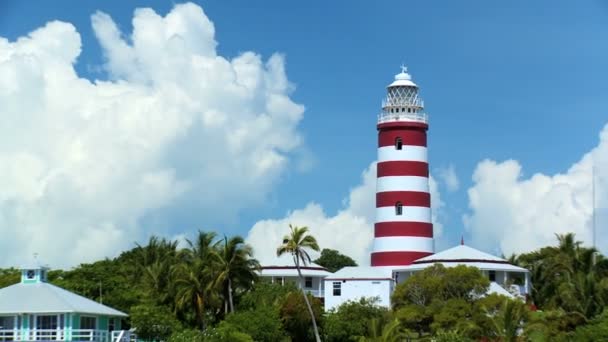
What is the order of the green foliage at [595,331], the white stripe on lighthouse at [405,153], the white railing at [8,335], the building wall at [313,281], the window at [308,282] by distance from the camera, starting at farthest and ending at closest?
1. the window at [308,282]
2. the building wall at [313,281]
3. the white stripe on lighthouse at [405,153]
4. the white railing at [8,335]
5. the green foliage at [595,331]

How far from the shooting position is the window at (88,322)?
6512 centimetres

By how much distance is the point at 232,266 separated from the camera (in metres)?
73.3

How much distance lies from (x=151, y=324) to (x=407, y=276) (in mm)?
24685

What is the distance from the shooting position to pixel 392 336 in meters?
65.7

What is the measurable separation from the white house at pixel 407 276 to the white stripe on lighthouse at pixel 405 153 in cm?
695

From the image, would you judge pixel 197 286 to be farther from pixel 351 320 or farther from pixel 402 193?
pixel 402 193

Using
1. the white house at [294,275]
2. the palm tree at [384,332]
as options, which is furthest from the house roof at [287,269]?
the palm tree at [384,332]

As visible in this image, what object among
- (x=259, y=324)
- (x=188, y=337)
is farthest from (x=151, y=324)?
(x=188, y=337)

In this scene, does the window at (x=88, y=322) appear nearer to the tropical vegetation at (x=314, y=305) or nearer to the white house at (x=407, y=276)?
the tropical vegetation at (x=314, y=305)

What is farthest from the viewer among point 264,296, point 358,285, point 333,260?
point 333,260

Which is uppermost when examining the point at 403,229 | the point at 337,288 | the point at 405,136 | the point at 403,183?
the point at 405,136

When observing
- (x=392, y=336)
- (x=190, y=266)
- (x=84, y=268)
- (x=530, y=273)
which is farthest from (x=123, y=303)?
(x=530, y=273)

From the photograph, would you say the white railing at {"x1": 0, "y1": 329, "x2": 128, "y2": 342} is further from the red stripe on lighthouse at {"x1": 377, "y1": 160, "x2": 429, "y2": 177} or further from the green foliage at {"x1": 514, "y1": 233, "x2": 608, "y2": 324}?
the red stripe on lighthouse at {"x1": 377, "y1": 160, "x2": 429, "y2": 177}

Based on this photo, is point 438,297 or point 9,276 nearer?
point 438,297
